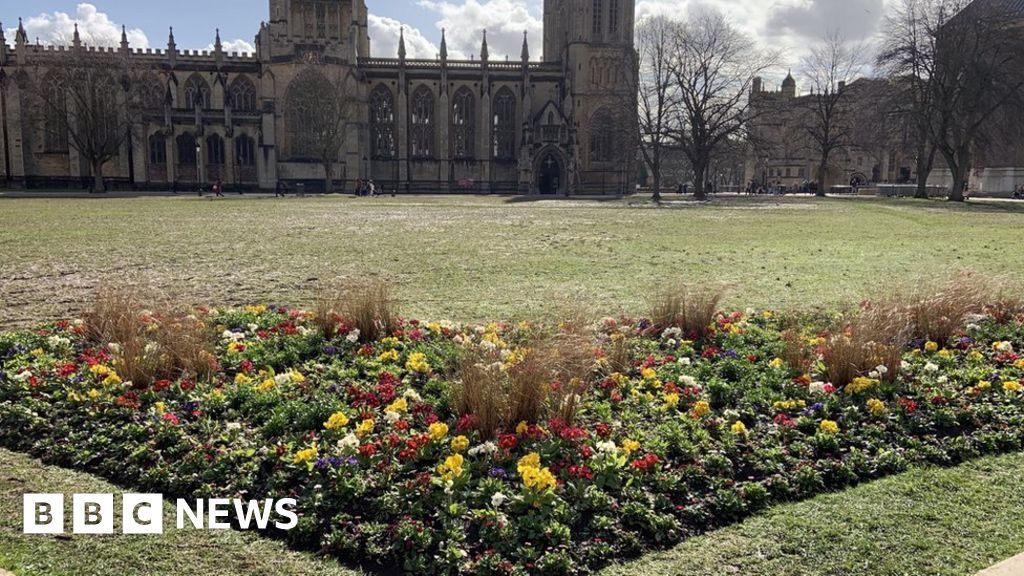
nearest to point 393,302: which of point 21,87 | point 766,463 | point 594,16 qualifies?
point 766,463

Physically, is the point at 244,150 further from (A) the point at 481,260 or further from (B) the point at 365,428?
(B) the point at 365,428

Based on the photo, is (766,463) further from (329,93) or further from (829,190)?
(829,190)

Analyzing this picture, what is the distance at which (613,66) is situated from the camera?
6862 centimetres

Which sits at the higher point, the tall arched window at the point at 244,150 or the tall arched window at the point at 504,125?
the tall arched window at the point at 504,125

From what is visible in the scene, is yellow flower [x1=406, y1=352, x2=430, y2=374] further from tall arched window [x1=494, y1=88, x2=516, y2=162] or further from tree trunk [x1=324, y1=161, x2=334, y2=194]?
tall arched window [x1=494, y1=88, x2=516, y2=162]

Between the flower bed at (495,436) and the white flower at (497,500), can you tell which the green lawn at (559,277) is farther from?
the white flower at (497,500)

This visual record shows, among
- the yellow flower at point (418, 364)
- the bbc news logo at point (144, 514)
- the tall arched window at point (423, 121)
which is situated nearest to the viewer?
the bbc news logo at point (144, 514)

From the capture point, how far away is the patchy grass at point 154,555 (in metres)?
3.45

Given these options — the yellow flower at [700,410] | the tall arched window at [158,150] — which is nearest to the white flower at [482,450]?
the yellow flower at [700,410]

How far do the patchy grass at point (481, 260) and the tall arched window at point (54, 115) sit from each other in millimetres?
45070

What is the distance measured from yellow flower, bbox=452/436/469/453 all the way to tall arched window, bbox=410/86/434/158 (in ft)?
230

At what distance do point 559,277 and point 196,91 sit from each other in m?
68.2

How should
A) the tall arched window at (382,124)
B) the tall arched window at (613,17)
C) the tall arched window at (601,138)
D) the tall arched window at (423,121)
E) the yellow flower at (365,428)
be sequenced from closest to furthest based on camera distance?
1. the yellow flower at (365,428)
2. the tall arched window at (613,17)
3. the tall arched window at (601,138)
4. the tall arched window at (382,124)
5. the tall arched window at (423,121)

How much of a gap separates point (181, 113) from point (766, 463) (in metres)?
71.3
